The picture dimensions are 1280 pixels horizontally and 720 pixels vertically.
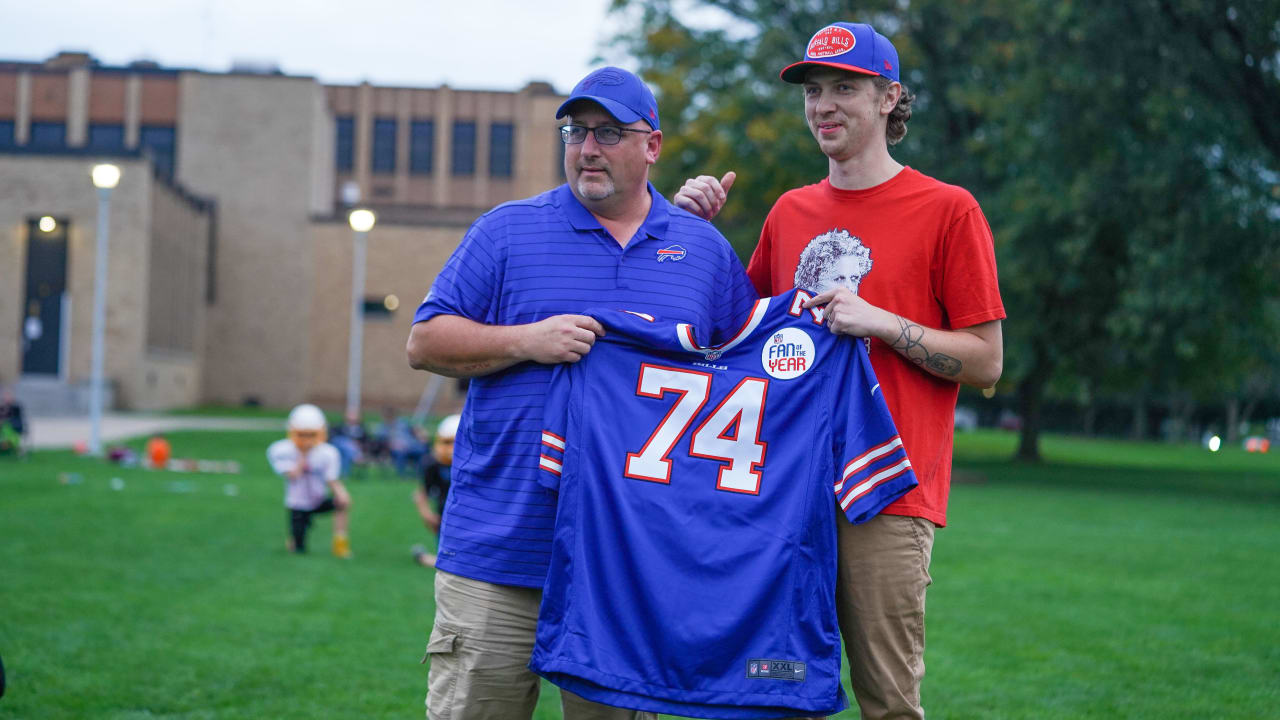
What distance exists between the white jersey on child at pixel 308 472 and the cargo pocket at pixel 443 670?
8.10 meters

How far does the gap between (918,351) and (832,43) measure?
0.97 m

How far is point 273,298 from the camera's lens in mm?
53500

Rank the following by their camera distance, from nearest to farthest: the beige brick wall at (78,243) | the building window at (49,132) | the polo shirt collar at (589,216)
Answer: the polo shirt collar at (589,216) < the beige brick wall at (78,243) < the building window at (49,132)

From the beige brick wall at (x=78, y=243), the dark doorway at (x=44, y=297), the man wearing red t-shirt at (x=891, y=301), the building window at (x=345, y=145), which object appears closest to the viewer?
the man wearing red t-shirt at (x=891, y=301)

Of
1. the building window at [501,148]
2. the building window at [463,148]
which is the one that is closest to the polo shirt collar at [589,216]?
the building window at [501,148]

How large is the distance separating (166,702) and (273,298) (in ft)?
164

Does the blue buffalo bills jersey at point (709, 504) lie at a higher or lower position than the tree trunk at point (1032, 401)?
higher

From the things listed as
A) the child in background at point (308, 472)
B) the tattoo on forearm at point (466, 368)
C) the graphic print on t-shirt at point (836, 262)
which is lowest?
the child in background at point (308, 472)

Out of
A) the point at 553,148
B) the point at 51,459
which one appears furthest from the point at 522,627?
the point at 553,148

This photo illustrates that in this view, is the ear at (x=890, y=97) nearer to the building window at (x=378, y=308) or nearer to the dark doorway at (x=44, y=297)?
the dark doorway at (x=44, y=297)

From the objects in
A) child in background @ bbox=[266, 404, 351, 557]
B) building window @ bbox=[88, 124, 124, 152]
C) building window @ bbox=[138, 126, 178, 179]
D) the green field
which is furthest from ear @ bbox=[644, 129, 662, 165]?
building window @ bbox=[88, 124, 124, 152]

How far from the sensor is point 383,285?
5309 cm

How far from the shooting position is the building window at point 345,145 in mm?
59594

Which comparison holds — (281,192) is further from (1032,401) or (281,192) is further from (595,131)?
(595,131)
